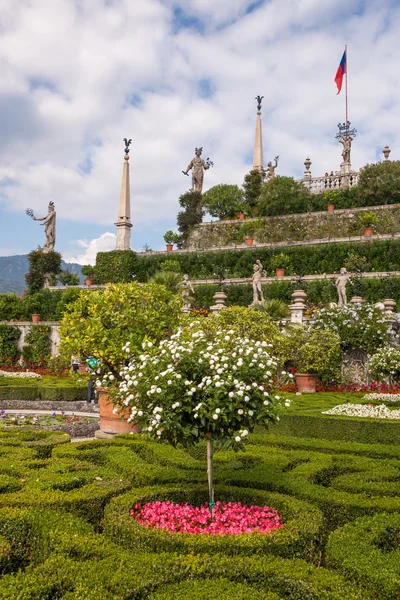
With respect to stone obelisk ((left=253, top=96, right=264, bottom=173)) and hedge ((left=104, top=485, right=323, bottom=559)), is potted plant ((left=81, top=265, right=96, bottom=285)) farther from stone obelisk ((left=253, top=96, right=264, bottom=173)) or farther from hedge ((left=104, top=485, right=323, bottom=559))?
hedge ((left=104, top=485, right=323, bottom=559))

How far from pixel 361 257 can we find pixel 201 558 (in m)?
27.1

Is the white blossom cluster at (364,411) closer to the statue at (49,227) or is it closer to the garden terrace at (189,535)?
the garden terrace at (189,535)

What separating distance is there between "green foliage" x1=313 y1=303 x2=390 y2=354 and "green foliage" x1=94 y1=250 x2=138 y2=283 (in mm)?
18683

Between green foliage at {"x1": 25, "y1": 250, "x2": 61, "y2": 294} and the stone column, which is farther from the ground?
green foliage at {"x1": 25, "y1": 250, "x2": 61, "y2": 294}

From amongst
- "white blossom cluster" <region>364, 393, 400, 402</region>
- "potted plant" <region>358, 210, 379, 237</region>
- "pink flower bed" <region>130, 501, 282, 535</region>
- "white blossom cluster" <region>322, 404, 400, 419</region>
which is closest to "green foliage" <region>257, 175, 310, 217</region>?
"potted plant" <region>358, 210, 379, 237</region>

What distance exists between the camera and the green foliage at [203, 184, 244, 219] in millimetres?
40469

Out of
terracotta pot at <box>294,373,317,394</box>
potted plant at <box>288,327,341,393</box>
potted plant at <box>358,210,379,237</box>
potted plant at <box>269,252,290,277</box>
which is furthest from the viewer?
potted plant at <box>358,210,379,237</box>

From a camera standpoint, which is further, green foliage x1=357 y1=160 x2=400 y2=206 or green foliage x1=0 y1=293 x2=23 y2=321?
green foliage x1=357 y1=160 x2=400 y2=206

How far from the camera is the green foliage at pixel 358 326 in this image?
19.1 m

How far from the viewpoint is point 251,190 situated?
40.8m

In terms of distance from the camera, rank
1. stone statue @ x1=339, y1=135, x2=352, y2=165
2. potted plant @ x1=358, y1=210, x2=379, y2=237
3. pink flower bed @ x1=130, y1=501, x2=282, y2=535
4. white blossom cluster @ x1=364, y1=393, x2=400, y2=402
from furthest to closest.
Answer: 1. stone statue @ x1=339, y1=135, x2=352, y2=165
2. potted plant @ x1=358, y1=210, x2=379, y2=237
3. white blossom cluster @ x1=364, y1=393, x2=400, y2=402
4. pink flower bed @ x1=130, y1=501, x2=282, y2=535

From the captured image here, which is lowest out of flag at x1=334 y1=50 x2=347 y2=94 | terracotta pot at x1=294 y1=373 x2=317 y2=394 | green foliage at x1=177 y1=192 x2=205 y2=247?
terracotta pot at x1=294 y1=373 x2=317 y2=394

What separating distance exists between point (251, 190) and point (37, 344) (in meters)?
20.2

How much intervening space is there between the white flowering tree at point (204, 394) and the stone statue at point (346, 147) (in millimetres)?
37338
